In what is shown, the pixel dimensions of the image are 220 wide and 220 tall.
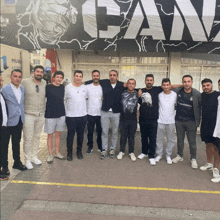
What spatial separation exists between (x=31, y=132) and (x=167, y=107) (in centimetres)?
306

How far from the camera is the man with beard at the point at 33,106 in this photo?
4.14m

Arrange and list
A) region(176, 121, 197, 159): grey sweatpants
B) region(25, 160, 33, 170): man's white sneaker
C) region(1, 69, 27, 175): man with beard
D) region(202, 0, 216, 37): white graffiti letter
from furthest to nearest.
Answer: region(202, 0, 216, 37): white graffiti letter → region(176, 121, 197, 159): grey sweatpants → region(25, 160, 33, 170): man's white sneaker → region(1, 69, 27, 175): man with beard

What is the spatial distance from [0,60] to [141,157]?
30.4 feet

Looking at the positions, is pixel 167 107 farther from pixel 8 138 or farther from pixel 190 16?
pixel 8 138

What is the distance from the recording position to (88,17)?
5625 millimetres

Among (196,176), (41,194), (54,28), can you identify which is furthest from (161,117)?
(54,28)

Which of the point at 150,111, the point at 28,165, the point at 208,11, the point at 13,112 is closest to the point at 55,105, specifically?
the point at 13,112

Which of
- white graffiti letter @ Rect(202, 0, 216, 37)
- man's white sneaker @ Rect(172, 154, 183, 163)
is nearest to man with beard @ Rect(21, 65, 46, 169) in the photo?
man's white sneaker @ Rect(172, 154, 183, 163)

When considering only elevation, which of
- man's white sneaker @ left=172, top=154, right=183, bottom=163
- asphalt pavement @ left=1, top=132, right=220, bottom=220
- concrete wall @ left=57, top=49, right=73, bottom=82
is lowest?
asphalt pavement @ left=1, top=132, right=220, bottom=220

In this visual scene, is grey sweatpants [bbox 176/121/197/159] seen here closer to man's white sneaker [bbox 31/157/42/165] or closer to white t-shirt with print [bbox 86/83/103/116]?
white t-shirt with print [bbox 86/83/103/116]

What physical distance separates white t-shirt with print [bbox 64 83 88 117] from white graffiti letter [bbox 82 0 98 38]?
83.6 inches

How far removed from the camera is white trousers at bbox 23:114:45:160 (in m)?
4.20

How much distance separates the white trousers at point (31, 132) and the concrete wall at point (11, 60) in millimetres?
7002

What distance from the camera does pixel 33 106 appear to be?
418 cm
